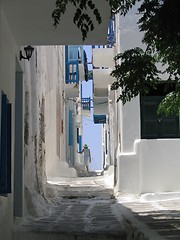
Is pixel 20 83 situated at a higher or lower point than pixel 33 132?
higher

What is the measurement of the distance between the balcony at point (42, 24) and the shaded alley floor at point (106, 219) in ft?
8.91

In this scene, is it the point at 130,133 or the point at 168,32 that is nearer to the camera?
the point at 168,32

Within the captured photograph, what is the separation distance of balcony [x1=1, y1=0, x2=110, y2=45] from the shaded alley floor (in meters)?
2.72

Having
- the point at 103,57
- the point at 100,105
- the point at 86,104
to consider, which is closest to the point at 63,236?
the point at 103,57

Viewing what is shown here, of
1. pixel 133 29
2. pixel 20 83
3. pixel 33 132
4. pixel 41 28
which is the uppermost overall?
pixel 133 29

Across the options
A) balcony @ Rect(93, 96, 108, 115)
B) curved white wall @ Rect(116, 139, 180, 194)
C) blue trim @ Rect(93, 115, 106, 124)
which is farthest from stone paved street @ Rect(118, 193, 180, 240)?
blue trim @ Rect(93, 115, 106, 124)

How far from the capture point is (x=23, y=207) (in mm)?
7215

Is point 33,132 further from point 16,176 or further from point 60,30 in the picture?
point 60,30

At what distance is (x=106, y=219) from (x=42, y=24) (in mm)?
3212

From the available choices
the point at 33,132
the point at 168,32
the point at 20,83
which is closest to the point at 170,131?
the point at 33,132

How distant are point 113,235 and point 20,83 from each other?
2994 mm

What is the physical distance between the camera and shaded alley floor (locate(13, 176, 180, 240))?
5738 millimetres

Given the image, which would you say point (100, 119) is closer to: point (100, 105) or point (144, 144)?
point (100, 105)

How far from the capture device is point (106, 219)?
288 inches
